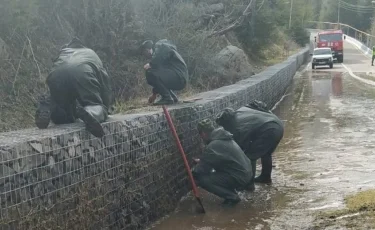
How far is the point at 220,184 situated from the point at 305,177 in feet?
5.89

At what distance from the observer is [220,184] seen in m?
6.67

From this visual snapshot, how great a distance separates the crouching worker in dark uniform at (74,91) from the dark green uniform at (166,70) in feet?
6.15

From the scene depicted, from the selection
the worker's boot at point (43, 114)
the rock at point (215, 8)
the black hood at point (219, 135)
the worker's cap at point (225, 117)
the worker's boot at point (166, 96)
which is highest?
the rock at point (215, 8)

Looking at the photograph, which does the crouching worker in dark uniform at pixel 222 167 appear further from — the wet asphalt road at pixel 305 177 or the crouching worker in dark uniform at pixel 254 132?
the crouching worker in dark uniform at pixel 254 132

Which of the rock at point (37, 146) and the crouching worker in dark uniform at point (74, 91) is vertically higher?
the crouching worker in dark uniform at point (74, 91)

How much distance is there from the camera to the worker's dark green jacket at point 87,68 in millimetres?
5461

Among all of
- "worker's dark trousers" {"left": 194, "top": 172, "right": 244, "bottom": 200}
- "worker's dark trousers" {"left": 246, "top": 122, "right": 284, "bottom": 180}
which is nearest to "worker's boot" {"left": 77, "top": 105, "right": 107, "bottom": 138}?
"worker's dark trousers" {"left": 194, "top": 172, "right": 244, "bottom": 200}

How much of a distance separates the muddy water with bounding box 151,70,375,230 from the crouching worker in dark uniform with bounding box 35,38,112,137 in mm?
1581

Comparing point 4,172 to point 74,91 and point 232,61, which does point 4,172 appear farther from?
point 232,61

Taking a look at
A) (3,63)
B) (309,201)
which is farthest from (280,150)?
(3,63)

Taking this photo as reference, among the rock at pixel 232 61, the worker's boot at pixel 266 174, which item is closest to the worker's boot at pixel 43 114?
the worker's boot at pixel 266 174

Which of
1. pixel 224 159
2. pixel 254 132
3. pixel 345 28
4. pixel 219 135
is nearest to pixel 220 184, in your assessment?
pixel 224 159

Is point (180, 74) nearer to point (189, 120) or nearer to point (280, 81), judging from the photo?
point (189, 120)

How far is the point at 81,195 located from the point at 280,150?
5892 mm
